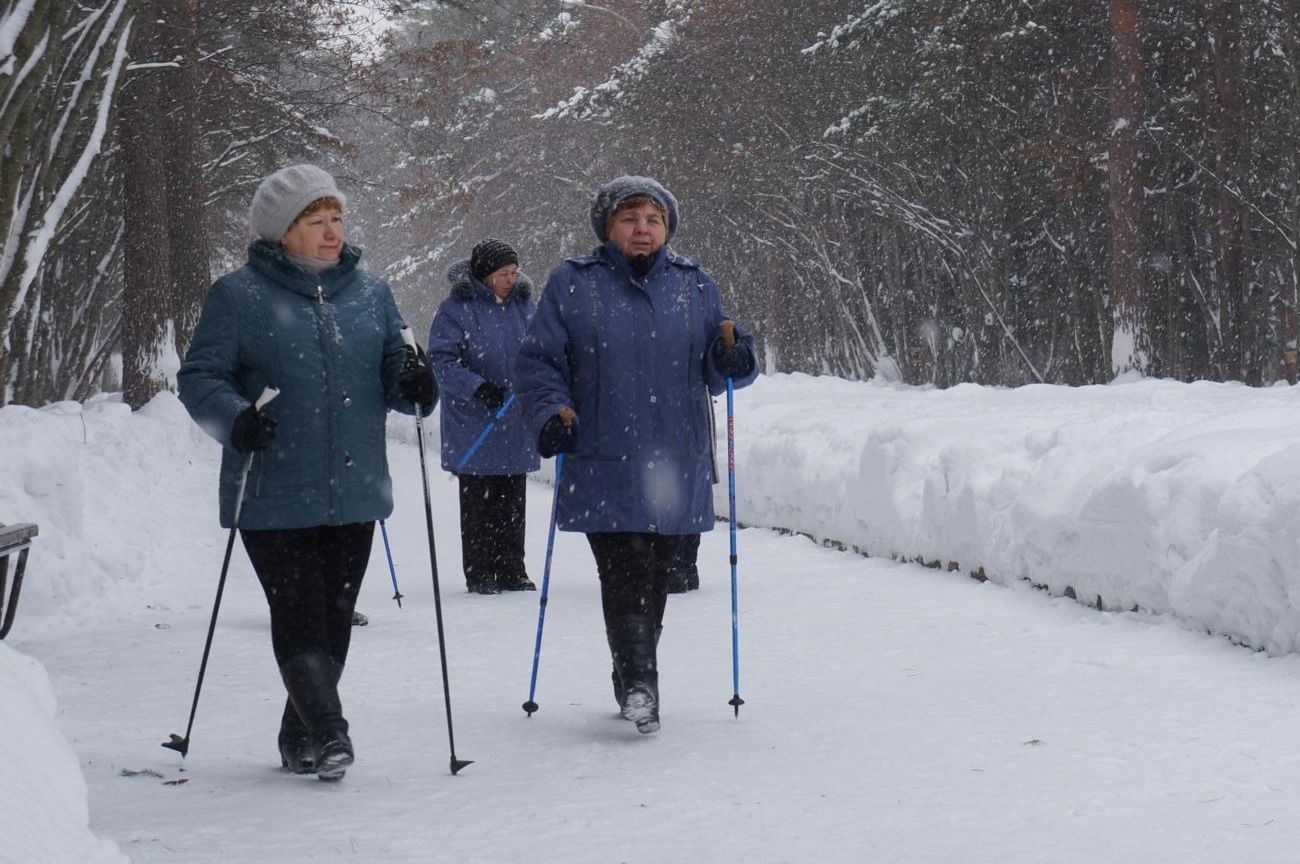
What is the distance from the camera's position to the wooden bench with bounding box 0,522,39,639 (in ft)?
22.4

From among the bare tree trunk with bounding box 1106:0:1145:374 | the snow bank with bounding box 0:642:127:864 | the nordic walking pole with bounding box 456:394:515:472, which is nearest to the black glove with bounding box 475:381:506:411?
the nordic walking pole with bounding box 456:394:515:472

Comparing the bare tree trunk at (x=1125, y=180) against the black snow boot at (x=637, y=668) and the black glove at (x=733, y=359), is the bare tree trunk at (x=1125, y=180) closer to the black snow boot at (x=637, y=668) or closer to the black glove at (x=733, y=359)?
the black glove at (x=733, y=359)

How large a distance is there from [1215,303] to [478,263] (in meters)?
14.5

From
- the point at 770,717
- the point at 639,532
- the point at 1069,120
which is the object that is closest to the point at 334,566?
the point at 639,532

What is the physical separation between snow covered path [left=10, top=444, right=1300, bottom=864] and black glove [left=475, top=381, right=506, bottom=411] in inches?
45.7

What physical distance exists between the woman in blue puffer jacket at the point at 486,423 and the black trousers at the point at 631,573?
370cm

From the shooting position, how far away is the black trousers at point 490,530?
971cm

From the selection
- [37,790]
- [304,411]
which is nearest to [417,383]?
[304,411]

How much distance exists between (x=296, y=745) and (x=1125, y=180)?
16.9 m

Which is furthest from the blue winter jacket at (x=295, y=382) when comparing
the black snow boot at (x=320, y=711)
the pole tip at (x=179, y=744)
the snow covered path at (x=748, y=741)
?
the snow covered path at (x=748, y=741)

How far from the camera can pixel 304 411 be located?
508 centimetres

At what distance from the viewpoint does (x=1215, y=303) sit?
21.6 meters

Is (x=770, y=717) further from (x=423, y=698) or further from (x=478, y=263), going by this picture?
(x=478, y=263)

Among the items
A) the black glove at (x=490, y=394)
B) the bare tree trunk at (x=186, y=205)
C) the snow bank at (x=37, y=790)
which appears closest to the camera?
the snow bank at (x=37, y=790)
